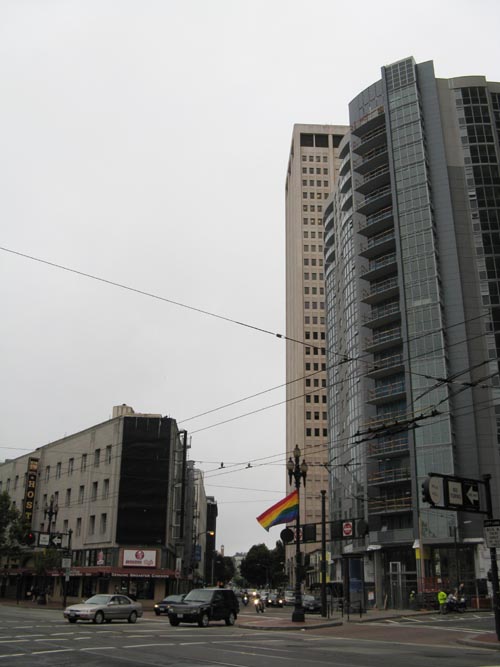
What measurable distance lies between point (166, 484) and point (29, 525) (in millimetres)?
17494

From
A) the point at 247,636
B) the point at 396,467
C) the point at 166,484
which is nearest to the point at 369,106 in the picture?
the point at 396,467

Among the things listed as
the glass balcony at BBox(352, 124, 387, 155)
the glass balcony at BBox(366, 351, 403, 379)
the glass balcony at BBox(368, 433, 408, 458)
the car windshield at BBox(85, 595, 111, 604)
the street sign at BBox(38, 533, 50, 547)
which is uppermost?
the glass balcony at BBox(352, 124, 387, 155)

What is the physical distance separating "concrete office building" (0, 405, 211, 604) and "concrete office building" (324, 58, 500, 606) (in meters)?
17.4

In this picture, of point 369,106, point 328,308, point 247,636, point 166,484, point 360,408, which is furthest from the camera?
point 328,308

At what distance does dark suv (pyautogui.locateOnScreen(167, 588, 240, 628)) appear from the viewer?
2688 cm

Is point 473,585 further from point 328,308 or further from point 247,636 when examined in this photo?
point 328,308

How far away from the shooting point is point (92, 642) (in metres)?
17.7

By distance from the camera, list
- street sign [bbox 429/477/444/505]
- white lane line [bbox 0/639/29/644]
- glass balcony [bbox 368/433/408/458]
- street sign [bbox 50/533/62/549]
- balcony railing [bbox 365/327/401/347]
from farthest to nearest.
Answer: balcony railing [bbox 365/327/401/347], glass balcony [bbox 368/433/408/458], street sign [bbox 50/533/62/549], street sign [bbox 429/477/444/505], white lane line [bbox 0/639/29/644]

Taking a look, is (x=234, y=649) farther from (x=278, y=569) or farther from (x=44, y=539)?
(x=278, y=569)

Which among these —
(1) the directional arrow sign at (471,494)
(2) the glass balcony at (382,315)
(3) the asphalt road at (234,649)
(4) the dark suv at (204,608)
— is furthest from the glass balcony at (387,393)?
(3) the asphalt road at (234,649)

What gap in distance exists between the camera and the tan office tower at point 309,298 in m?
130

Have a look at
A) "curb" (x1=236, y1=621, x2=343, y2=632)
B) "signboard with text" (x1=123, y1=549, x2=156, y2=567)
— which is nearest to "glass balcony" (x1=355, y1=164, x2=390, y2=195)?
"signboard with text" (x1=123, y1=549, x2=156, y2=567)

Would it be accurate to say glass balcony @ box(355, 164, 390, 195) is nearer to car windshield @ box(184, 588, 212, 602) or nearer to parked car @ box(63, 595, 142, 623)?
car windshield @ box(184, 588, 212, 602)

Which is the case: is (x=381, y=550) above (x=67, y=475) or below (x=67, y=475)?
below
